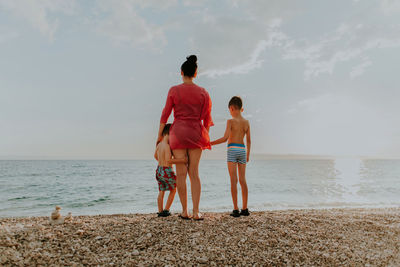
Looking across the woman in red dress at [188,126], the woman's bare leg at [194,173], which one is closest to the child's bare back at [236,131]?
the woman in red dress at [188,126]

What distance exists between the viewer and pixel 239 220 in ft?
14.7

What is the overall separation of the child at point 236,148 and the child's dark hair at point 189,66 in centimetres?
112

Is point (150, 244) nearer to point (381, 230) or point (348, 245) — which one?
point (348, 245)

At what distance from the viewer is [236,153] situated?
5000 mm

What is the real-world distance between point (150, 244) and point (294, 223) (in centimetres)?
247

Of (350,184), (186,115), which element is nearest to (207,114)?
(186,115)

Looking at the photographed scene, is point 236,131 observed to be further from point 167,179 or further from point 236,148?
point 167,179

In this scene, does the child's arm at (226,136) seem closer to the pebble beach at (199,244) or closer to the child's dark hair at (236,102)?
the child's dark hair at (236,102)

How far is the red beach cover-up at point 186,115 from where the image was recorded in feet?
14.5

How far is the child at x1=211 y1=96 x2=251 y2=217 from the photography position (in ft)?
16.3

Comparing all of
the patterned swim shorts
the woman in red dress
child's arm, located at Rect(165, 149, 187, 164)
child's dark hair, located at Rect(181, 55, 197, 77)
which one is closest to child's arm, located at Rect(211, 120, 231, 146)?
the woman in red dress

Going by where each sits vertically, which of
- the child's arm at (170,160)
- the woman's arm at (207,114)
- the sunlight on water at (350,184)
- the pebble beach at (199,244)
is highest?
the woman's arm at (207,114)

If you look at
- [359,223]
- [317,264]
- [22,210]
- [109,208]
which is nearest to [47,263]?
[317,264]

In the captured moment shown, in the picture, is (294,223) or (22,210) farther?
(22,210)
